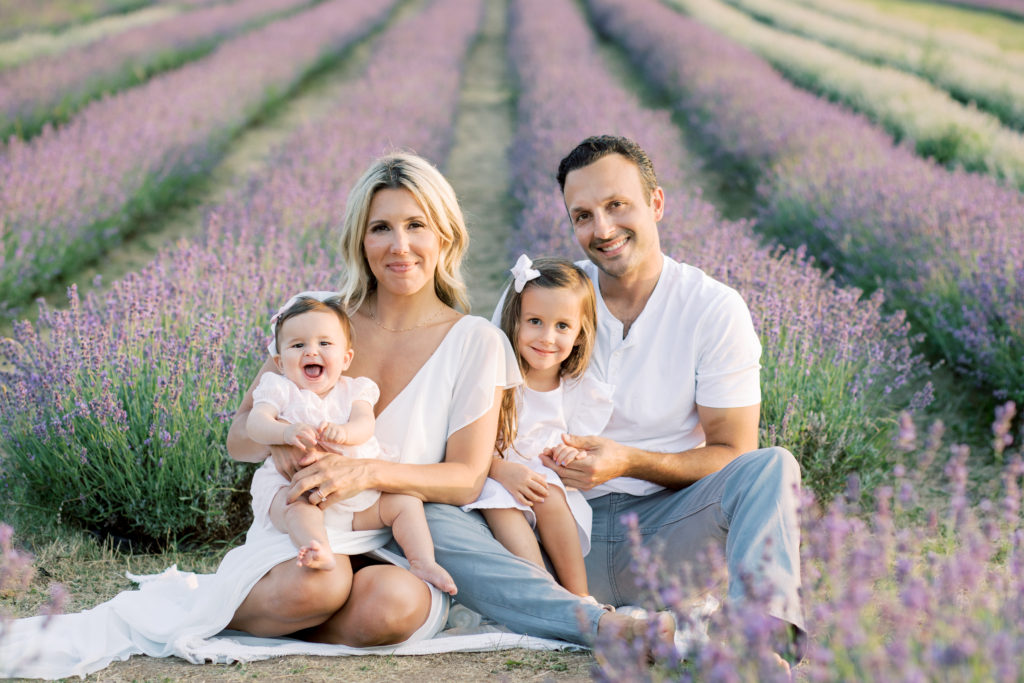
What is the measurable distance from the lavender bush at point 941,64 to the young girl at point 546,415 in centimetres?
811

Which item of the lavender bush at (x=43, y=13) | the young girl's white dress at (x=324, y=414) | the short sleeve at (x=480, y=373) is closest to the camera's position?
the young girl's white dress at (x=324, y=414)

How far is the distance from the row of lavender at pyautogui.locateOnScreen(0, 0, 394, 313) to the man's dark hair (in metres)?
3.72

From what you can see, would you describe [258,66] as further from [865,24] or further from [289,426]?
[865,24]

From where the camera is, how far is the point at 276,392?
98.2 inches

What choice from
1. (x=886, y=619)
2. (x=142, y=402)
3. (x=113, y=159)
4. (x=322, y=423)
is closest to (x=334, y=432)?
(x=322, y=423)

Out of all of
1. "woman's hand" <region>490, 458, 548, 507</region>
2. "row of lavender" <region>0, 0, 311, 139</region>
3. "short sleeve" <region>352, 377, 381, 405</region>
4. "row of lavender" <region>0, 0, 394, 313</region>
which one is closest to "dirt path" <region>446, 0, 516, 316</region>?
"short sleeve" <region>352, 377, 381, 405</region>

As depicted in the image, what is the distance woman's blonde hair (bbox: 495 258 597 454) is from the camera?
2.67 m

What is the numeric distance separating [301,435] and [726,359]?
3.81ft

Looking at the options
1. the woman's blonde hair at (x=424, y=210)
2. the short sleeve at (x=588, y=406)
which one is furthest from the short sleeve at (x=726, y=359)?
the woman's blonde hair at (x=424, y=210)

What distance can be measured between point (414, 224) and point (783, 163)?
5661 millimetres

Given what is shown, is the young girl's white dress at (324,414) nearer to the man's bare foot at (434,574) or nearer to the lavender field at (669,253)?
the man's bare foot at (434,574)

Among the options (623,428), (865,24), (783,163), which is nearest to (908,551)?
(623,428)

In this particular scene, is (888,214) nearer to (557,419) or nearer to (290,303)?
(557,419)

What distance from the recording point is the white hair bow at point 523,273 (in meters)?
2.67
